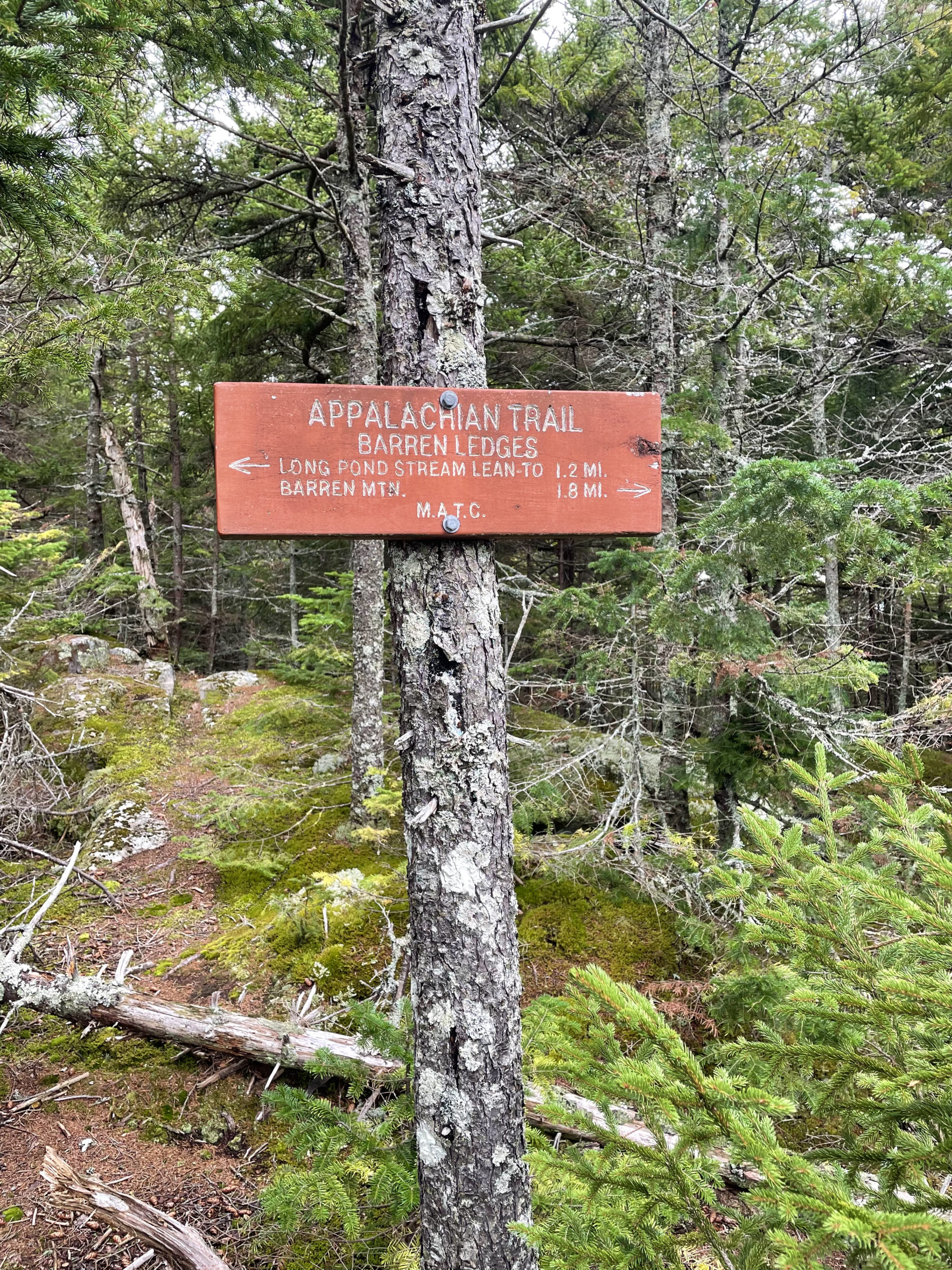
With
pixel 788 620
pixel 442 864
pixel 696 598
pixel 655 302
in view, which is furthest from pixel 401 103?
pixel 788 620

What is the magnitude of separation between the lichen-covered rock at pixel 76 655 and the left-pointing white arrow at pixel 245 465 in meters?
8.02

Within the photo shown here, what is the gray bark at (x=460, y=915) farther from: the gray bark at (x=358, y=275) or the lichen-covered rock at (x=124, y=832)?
the lichen-covered rock at (x=124, y=832)

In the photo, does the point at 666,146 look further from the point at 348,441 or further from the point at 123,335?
the point at 348,441

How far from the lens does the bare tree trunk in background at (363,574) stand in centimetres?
574

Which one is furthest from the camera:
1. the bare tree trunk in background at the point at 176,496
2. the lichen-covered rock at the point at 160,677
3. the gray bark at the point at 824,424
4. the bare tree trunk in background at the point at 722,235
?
the bare tree trunk in background at the point at 176,496

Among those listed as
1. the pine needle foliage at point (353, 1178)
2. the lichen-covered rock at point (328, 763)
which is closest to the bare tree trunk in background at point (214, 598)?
the lichen-covered rock at point (328, 763)

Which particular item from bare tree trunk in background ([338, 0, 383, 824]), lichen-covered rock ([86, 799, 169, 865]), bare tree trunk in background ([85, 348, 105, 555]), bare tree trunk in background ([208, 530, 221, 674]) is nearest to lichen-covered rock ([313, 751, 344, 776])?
bare tree trunk in background ([338, 0, 383, 824])

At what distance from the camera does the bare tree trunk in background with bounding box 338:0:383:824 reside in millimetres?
5738

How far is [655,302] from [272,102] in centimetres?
354

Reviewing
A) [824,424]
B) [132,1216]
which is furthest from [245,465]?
[824,424]

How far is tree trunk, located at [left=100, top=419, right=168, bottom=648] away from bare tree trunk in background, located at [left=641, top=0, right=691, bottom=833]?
9261 mm

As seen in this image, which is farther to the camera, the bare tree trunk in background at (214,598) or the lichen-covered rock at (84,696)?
the bare tree trunk in background at (214,598)

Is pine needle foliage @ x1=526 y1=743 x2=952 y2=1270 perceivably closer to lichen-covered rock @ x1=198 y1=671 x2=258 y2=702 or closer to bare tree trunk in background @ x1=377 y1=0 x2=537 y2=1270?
bare tree trunk in background @ x1=377 y1=0 x2=537 y2=1270

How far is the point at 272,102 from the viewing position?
18.2 ft
